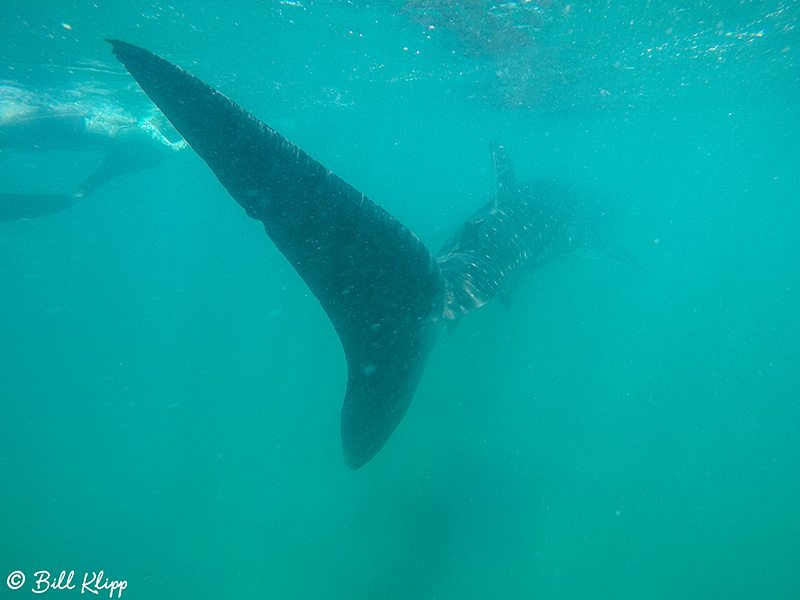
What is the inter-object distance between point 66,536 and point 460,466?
10229mm

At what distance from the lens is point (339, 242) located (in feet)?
8.17

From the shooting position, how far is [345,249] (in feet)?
8.27

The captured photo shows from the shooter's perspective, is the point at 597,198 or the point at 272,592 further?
the point at 597,198

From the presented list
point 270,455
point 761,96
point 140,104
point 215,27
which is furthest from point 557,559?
point 761,96

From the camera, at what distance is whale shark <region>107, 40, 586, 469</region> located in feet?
6.26

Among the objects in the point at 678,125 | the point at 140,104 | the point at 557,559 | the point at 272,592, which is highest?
the point at 678,125

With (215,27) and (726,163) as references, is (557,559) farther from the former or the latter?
(726,163)

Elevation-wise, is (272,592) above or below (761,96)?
below

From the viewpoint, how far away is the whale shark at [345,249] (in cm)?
191

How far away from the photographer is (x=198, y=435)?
12742 millimetres

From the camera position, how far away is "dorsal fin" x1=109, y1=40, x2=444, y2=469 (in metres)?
1.90

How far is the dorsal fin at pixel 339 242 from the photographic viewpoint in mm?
1903

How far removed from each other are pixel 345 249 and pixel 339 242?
0.06 m

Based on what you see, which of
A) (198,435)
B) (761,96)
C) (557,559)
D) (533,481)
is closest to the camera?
(557,559)
